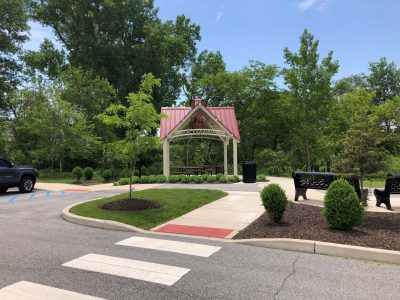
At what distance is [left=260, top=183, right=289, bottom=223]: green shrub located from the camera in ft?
25.7

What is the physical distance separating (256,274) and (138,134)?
6023 mm

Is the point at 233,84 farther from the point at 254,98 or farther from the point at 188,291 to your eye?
the point at 188,291

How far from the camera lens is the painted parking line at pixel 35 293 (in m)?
4.23

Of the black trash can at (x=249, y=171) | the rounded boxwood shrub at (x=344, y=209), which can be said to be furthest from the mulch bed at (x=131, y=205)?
the black trash can at (x=249, y=171)

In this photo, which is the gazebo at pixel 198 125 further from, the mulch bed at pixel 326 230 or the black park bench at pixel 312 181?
the mulch bed at pixel 326 230

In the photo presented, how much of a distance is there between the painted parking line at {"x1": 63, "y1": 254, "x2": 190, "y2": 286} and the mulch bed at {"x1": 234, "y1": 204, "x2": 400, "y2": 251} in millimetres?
2308

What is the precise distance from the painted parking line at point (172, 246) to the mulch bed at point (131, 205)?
8.74 feet

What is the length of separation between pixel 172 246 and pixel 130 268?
137 centimetres

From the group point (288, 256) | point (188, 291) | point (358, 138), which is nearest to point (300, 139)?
point (358, 138)

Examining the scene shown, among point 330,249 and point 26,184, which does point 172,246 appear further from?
point 26,184

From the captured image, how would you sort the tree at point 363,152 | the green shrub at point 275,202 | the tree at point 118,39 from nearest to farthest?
the green shrub at point 275,202 < the tree at point 363,152 < the tree at point 118,39

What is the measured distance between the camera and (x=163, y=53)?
1561 inches

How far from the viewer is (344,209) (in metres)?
6.96

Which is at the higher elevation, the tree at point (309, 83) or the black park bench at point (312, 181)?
Answer: the tree at point (309, 83)
